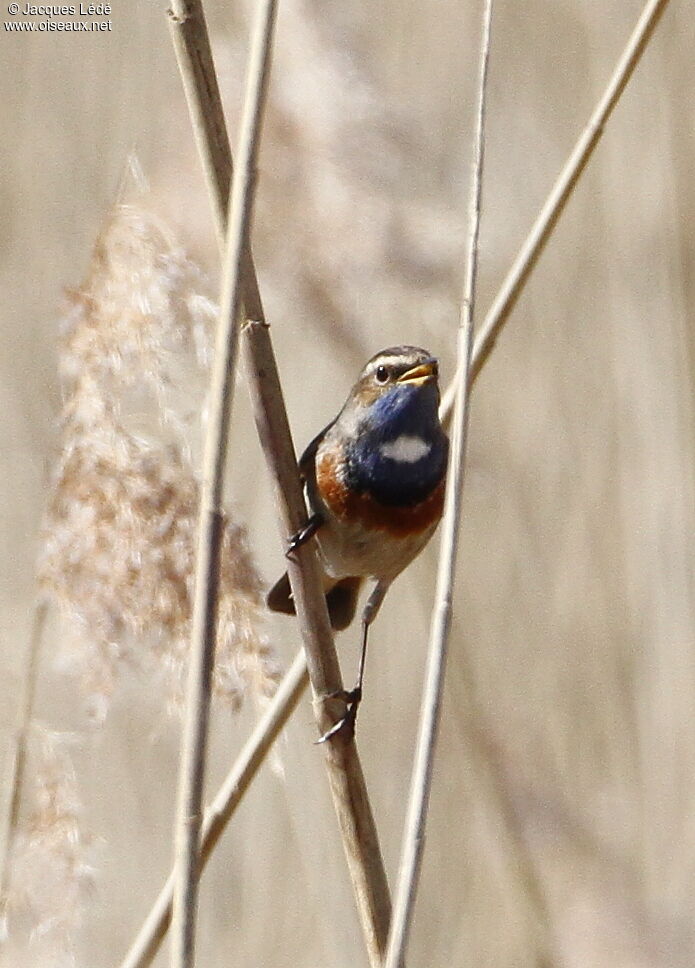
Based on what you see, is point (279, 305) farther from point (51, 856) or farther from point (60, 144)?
point (51, 856)

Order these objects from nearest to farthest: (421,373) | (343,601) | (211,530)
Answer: (211,530) → (421,373) → (343,601)

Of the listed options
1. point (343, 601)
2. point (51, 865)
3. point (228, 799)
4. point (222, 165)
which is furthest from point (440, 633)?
point (343, 601)

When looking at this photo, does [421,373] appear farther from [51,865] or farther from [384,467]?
[51,865]

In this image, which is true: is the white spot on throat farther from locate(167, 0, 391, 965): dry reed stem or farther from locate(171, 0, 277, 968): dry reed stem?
locate(171, 0, 277, 968): dry reed stem

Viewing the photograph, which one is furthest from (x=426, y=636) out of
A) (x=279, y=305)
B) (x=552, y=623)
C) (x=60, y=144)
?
(x=60, y=144)

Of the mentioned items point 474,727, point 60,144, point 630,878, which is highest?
point 60,144

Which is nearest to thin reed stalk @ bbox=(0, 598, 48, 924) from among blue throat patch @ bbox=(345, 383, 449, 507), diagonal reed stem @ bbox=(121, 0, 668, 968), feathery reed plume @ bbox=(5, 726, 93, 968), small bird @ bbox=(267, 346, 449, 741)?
feathery reed plume @ bbox=(5, 726, 93, 968)

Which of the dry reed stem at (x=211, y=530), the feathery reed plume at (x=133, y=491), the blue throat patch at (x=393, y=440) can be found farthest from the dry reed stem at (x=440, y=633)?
the blue throat patch at (x=393, y=440)
